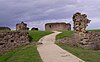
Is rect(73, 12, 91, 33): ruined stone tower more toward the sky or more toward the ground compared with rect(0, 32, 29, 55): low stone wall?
more toward the sky

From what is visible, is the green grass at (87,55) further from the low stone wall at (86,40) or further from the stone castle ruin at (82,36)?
the stone castle ruin at (82,36)

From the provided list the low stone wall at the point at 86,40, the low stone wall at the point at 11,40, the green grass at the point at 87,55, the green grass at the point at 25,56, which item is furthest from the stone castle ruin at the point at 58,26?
the green grass at the point at 87,55

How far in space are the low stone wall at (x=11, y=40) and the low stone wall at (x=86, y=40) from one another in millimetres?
3462

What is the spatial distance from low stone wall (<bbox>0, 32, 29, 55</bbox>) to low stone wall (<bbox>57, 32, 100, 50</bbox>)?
3462mm

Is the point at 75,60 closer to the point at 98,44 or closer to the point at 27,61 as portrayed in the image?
the point at 27,61

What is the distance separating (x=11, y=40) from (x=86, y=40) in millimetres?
7461

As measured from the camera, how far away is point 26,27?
1736 inches

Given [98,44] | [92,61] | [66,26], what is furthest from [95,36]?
[66,26]

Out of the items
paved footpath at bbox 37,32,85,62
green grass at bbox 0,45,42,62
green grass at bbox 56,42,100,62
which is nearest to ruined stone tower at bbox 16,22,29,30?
green grass at bbox 0,45,42,62

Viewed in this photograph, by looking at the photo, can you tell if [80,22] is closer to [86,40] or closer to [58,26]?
[86,40]

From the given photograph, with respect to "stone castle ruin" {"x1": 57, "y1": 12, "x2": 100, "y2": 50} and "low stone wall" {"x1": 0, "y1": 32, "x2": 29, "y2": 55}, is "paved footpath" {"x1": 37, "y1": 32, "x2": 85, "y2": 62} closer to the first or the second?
"low stone wall" {"x1": 0, "y1": 32, "x2": 29, "y2": 55}

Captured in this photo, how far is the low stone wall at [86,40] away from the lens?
2715 cm

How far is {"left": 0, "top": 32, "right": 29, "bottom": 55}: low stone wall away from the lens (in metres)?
26.5

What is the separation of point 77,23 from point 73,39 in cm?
249
